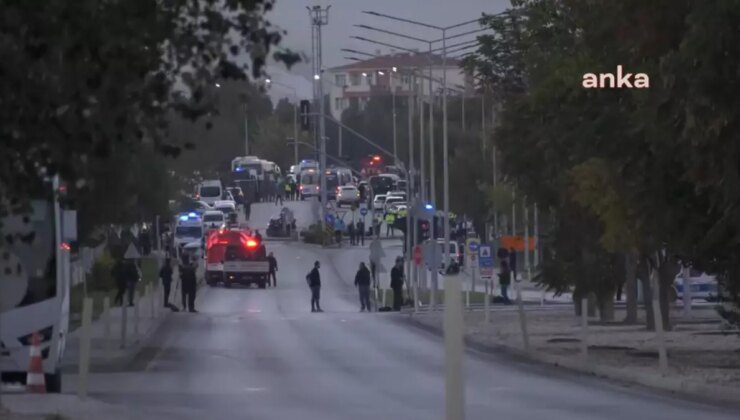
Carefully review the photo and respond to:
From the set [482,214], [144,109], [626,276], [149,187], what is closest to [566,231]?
[626,276]

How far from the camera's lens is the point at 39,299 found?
71.6 feet

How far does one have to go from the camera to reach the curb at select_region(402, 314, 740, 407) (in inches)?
865

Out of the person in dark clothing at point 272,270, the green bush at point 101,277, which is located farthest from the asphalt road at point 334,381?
the person in dark clothing at point 272,270

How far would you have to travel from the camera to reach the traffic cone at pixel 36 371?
20.3 meters

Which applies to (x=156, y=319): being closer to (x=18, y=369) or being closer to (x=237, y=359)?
(x=237, y=359)

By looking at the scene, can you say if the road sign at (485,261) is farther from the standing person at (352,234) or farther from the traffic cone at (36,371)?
the standing person at (352,234)

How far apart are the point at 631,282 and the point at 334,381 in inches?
643

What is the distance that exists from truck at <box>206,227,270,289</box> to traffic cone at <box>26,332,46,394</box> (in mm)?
47798

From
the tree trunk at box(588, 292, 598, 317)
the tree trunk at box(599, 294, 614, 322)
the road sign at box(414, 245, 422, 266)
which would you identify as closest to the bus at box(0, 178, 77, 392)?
the tree trunk at box(599, 294, 614, 322)

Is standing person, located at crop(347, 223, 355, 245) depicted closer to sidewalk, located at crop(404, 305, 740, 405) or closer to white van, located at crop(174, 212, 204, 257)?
white van, located at crop(174, 212, 204, 257)

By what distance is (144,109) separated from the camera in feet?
31.1

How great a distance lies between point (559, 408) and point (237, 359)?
40.1ft

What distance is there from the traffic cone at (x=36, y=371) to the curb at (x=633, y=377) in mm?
9042

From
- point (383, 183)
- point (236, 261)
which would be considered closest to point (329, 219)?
point (383, 183)
